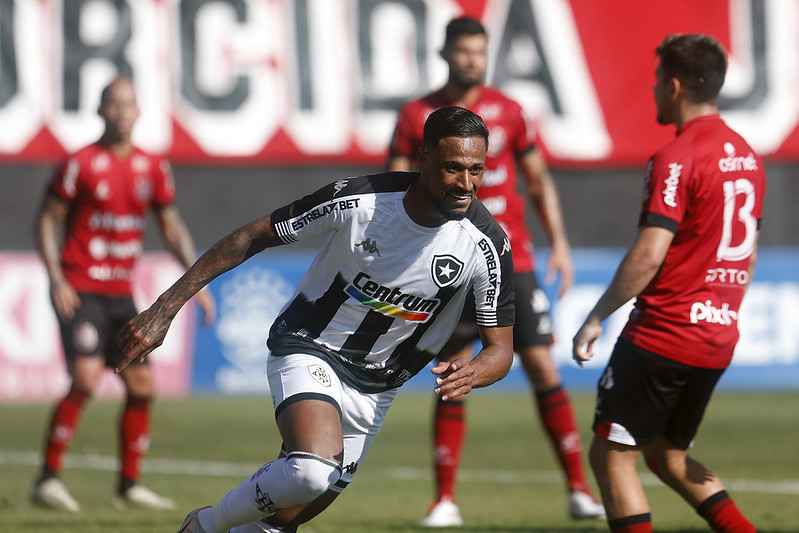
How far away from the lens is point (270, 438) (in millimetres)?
13711

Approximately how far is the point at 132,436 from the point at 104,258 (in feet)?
3.77

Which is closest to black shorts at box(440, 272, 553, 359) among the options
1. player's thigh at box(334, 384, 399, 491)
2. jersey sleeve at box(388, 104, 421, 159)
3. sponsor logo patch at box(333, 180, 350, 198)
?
jersey sleeve at box(388, 104, 421, 159)

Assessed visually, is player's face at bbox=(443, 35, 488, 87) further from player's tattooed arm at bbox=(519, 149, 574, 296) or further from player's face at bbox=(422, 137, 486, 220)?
player's face at bbox=(422, 137, 486, 220)

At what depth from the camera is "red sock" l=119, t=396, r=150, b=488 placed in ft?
31.5

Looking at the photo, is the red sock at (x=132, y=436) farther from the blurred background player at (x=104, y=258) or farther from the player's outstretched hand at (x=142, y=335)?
the player's outstretched hand at (x=142, y=335)

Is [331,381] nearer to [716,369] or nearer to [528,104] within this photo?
[716,369]

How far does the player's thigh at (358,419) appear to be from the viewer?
6166 mm

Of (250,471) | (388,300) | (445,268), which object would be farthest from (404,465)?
(445,268)

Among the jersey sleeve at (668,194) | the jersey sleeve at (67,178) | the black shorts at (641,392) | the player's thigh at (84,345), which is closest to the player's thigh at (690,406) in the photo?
the black shorts at (641,392)

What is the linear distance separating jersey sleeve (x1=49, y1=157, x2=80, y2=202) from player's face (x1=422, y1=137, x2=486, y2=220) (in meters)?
4.54

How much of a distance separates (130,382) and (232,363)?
7.03 metres

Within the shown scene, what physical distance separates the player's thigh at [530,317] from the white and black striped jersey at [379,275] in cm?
269

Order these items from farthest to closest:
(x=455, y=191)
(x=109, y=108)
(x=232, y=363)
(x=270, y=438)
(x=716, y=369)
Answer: (x=232, y=363)
(x=270, y=438)
(x=109, y=108)
(x=716, y=369)
(x=455, y=191)

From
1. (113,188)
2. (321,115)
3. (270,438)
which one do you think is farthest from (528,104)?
(113,188)
